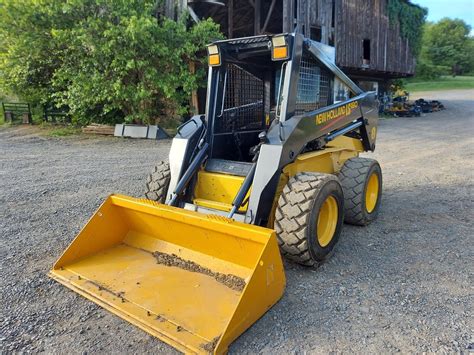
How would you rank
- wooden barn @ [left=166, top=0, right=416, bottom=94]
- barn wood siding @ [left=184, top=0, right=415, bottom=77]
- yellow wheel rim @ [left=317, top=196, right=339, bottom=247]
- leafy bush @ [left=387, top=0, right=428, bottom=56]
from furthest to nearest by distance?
leafy bush @ [left=387, top=0, right=428, bottom=56]
barn wood siding @ [left=184, top=0, right=415, bottom=77]
wooden barn @ [left=166, top=0, right=416, bottom=94]
yellow wheel rim @ [left=317, top=196, right=339, bottom=247]

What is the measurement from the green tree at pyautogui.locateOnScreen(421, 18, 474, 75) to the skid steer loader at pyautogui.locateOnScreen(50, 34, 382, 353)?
210ft

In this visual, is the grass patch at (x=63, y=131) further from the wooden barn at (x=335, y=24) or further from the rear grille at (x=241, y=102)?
the rear grille at (x=241, y=102)

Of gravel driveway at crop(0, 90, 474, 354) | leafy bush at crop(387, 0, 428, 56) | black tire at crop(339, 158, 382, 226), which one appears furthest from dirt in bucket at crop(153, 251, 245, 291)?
leafy bush at crop(387, 0, 428, 56)

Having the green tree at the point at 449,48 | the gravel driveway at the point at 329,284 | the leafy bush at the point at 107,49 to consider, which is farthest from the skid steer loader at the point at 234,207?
the green tree at the point at 449,48

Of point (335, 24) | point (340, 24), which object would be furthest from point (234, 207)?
point (340, 24)

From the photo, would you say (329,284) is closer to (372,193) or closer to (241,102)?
(372,193)

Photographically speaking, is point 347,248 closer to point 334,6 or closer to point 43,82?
point 43,82

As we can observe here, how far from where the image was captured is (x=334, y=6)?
57.7 ft

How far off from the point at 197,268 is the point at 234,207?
628 millimetres

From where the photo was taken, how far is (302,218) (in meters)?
3.21

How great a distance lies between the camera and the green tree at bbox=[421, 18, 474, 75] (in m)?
63.3

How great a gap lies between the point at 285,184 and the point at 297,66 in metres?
1.17

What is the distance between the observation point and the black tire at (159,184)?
419 centimetres

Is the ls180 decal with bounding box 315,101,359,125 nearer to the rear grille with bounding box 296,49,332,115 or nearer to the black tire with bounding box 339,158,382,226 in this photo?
the rear grille with bounding box 296,49,332,115
